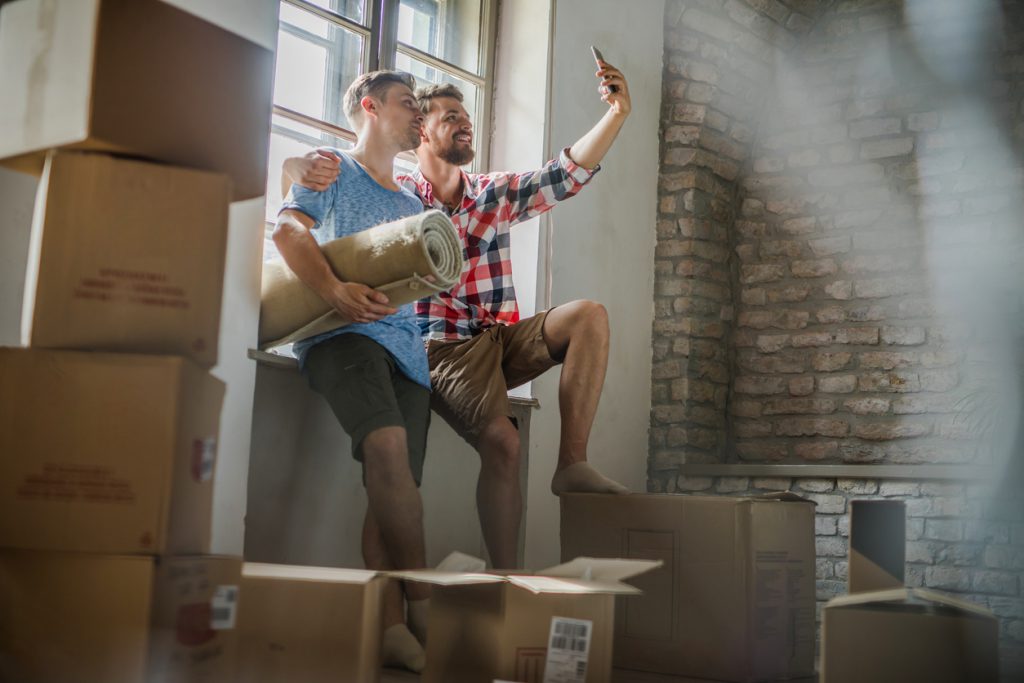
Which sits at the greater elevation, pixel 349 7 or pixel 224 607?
pixel 349 7

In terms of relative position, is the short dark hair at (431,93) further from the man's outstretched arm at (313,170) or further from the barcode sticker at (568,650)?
the barcode sticker at (568,650)

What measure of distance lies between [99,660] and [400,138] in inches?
60.6

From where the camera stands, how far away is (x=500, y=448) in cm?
250

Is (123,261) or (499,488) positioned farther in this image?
(499,488)

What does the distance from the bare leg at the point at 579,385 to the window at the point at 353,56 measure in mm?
977

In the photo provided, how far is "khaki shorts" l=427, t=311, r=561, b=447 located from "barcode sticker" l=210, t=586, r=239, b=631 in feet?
3.58

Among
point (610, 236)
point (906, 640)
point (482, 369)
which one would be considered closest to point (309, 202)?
point (482, 369)

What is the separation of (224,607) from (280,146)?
5.76ft

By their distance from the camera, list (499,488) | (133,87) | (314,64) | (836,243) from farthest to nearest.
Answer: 1. (836,243)
2. (314,64)
3. (499,488)
4. (133,87)

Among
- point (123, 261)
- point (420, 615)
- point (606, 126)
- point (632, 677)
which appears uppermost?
point (606, 126)

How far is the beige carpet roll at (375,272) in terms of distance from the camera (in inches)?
83.2

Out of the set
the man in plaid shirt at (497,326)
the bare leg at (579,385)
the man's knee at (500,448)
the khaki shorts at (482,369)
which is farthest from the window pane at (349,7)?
the man's knee at (500,448)

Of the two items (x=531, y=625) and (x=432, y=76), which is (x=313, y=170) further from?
(x=432, y=76)

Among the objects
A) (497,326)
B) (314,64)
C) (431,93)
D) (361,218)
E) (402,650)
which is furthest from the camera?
(314,64)
